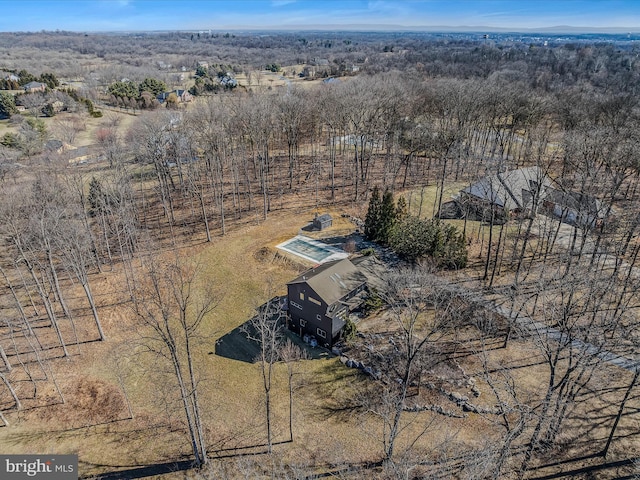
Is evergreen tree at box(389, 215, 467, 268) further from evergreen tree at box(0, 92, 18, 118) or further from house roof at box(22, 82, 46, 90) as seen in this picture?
house roof at box(22, 82, 46, 90)

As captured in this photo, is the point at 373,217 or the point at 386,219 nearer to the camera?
the point at 386,219

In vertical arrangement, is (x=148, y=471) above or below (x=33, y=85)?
below

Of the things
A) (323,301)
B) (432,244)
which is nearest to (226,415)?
(323,301)

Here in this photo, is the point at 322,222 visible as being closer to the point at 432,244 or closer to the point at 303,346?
the point at 432,244

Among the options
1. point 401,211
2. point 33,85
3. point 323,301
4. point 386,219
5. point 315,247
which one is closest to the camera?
point 323,301

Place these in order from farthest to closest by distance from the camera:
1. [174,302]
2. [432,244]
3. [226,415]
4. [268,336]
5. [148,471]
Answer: [432,244], [174,302], [268,336], [226,415], [148,471]

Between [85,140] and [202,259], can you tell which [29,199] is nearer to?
[202,259]

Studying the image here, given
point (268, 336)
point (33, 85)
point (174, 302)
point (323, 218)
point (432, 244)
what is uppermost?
point (33, 85)
